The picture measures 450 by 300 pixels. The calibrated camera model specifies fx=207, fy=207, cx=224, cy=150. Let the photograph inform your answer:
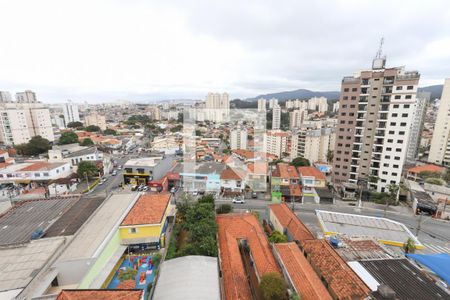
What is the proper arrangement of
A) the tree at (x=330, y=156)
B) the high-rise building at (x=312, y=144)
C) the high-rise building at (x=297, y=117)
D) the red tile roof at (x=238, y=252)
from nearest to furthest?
1. the red tile roof at (x=238, y=252)
2. the tree at (x=330, y=156)
3. the high-rise building at (x=312, y=144)
4. the high-rise building at (x=297, y=117)

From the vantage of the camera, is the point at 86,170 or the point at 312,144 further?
the point at 312,144

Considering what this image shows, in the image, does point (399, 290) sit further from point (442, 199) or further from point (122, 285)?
point (442, 199)

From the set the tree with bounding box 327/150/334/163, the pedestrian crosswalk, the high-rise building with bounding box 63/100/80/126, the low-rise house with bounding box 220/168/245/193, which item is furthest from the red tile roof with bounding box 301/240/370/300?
the high-rise building with bounding box 63/100/80/126

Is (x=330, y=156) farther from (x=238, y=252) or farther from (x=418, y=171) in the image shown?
(x=238, y=252)

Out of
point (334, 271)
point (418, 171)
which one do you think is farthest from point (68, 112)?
point (418, 171)

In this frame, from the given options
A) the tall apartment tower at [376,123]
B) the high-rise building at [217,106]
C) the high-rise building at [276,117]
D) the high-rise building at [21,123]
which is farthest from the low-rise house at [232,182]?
the high-rise building at [276,117]

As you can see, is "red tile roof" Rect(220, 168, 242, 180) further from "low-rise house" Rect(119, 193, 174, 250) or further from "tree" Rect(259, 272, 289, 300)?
"tree" Rect(259, 272, 289, 300)

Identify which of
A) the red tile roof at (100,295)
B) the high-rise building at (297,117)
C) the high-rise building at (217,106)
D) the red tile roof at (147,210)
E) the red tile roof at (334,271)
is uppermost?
the high-rise building at (217,106)

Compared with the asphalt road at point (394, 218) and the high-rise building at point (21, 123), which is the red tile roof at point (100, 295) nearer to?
the asphalt road at point (394, 218)
